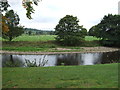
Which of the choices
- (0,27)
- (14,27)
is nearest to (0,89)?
(0,27)

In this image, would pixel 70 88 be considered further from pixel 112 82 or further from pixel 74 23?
pixel 74 23

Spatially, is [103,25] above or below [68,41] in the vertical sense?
above

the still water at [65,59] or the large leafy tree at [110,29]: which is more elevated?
the large leafy tree at [110,29]

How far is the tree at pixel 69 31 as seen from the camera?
4551 cm

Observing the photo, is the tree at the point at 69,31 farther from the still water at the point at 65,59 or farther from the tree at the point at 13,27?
the still water at the point at 65,59

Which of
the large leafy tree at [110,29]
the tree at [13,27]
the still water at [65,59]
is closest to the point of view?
the still water at [65,59]

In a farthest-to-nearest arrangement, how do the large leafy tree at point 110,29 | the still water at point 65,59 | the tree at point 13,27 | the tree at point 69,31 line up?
1. the large leafy tree at point 110,29
2. the tree at point 69,31
3. the tree at point 13,27
4. the still water at point 65,59

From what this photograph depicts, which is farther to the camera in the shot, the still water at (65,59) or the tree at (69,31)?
the tree at (69,31)

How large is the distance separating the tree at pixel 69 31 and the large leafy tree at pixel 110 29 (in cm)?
605

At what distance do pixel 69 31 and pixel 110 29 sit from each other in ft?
44.3

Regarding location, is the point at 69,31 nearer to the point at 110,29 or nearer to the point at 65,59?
the point at 110,29

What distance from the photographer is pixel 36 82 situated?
697 cm

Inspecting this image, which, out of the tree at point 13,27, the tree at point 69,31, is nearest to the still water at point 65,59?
the tree at point 13,27

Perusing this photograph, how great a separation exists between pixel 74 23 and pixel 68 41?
6.19m
